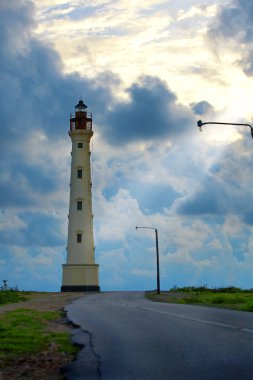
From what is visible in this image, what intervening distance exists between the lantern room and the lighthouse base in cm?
1814

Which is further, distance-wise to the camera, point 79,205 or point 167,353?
point 79,205

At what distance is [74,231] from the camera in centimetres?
6688

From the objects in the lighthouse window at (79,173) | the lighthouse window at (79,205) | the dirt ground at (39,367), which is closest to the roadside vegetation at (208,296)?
the lighthouse window at (79,205)

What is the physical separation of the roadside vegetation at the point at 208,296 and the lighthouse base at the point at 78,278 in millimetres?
8187

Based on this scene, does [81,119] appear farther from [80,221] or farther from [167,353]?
[167,353]

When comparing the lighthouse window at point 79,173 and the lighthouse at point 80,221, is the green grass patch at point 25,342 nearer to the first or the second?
the lighthouse at point 80,221

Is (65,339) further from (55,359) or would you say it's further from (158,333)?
(55,359)

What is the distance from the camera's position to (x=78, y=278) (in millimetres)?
65625

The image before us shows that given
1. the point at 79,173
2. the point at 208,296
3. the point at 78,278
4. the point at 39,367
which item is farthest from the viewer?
the point at 79,173

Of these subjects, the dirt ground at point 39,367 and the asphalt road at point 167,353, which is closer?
the asphalt road at point 167,353

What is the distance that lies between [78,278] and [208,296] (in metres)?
27.2

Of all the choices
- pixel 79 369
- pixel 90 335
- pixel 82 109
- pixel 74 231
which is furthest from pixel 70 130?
pixel 79 369

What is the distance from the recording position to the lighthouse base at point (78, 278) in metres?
65.3

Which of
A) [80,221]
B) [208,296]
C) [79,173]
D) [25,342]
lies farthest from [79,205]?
[25,342]
